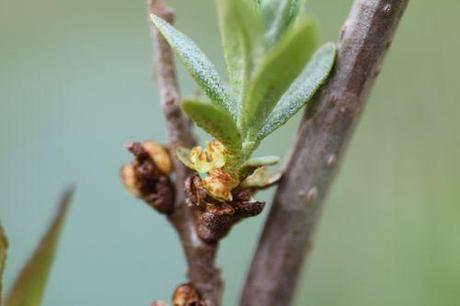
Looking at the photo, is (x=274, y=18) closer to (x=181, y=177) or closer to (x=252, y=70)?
(x=252, y=70)

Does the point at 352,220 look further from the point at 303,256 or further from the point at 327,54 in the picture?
the point at 327,54

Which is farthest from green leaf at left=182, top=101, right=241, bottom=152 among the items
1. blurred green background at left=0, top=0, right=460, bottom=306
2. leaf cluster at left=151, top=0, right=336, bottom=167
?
blurred green background at left=0, top=0, right=460, bottom=306

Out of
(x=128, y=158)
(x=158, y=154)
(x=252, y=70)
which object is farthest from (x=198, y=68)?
(x=128, y=158)

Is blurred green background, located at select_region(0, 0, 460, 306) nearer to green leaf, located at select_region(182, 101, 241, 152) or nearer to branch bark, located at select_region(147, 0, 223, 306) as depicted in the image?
branch bark, located at select_region(147, 0, 223, 306)

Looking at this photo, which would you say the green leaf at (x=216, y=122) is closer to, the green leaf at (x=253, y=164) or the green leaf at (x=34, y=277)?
the green leaf at (x=253, y=164)

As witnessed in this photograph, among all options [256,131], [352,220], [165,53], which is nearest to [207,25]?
[352,220]

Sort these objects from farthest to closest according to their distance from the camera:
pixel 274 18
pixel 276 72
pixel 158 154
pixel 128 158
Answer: pixel 128 158 < pixel 158 154 < pixel 274 18 < pixel 276 72
